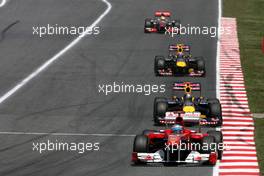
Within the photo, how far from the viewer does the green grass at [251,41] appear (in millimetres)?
34812

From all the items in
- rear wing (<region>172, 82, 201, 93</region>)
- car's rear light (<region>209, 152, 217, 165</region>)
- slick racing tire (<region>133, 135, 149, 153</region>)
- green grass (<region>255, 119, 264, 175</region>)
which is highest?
rear wing (<region>172, 82, 201, 93</region>)

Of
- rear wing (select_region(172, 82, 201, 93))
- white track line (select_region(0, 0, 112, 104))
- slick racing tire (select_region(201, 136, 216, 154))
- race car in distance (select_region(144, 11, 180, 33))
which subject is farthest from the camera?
race car in distance (select_region(144, 11, 180, 33))

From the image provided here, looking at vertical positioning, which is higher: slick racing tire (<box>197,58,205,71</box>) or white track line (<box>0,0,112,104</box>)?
slick racing tire (<box>197,58,205,71</box>)

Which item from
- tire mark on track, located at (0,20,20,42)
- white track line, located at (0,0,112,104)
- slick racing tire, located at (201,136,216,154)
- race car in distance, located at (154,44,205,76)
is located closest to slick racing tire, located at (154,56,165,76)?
race car in distance, located at (154,44,205,76)

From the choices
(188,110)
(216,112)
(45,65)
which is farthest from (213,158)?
(45,65)

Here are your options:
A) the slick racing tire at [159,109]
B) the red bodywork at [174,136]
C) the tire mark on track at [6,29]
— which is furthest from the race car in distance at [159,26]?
the red bodywork at [174,136]

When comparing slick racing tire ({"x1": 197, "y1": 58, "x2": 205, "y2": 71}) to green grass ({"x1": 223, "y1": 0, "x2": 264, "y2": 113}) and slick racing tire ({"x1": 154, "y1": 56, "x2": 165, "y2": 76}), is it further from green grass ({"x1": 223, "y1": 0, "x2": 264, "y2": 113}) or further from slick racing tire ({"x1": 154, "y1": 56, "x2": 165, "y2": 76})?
green grass ({"x1": 223, "y1": 0, "x2": 264, "y2": 113})

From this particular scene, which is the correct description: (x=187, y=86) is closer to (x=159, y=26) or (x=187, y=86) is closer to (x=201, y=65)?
(x=201, y=65)

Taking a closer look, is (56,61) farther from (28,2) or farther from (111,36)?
(28,2)

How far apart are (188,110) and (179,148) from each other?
5019 millimetres

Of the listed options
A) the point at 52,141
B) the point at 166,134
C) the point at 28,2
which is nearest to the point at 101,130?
the point at 52,141

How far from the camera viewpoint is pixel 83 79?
36.8 metres

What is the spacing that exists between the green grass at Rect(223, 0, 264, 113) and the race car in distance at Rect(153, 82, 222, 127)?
325 centimetres

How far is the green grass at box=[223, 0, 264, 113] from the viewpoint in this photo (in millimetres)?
34812
